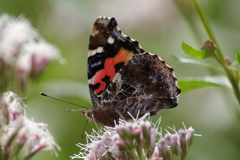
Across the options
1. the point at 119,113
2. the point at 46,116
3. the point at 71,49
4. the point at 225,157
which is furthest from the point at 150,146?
the point at 71,49

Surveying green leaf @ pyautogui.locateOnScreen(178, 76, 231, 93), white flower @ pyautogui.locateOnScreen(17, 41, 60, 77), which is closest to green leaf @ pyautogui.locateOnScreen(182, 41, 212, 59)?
green leaf @ pyautogui.locateOnScreen(178, 76, 231, 93)

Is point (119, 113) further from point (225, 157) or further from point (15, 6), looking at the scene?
point (15, 6)

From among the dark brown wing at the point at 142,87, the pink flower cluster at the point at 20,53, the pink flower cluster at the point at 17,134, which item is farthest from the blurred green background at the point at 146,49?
the pink flower cluster at the point at 17,134

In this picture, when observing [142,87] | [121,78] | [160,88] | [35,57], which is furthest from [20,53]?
[160,88]

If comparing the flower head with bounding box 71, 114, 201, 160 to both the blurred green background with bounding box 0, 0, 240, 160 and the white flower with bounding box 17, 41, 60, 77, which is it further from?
the white flower with bounding box 17, 41, 60, 77

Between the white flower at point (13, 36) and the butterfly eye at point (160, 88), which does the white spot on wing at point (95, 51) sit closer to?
the butterfly eye at point (160, 88)

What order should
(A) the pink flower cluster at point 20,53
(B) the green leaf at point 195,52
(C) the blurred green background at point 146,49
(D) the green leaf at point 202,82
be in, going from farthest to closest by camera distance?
(C) the blurred green background at point 146,49, (A) the pink flower cluster at point 20,53, (D) the green leaf at point 202,82, (B) the green leaf at point 195,52
